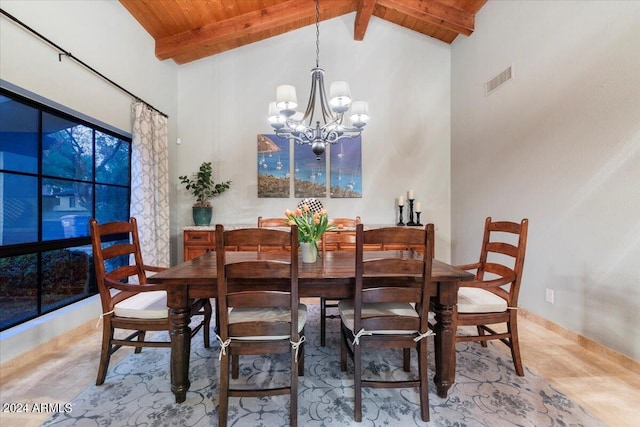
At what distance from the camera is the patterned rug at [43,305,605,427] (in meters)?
1.38

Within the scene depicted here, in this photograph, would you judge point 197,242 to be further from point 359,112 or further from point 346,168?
point 359,112

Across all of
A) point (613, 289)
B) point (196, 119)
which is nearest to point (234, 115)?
point (196, 119)

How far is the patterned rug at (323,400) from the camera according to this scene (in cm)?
138

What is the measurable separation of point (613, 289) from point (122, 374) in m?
3.57

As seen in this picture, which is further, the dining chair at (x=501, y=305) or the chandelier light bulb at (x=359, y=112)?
the chandelier light bulb at (x=359, y=112)

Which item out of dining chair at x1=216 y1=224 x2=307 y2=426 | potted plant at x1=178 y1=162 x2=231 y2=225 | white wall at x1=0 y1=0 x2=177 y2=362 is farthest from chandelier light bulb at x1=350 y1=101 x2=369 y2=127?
white wall at x1=0 y1=0 x2=177 y2=362

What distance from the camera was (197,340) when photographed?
7.39 feet

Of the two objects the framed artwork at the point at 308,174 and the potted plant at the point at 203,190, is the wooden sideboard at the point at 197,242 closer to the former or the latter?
the potted plant at the point at 203,190

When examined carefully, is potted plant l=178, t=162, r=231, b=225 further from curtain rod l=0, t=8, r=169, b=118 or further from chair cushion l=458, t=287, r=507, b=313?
chair cushion l=458, t=287, r=507, b=313

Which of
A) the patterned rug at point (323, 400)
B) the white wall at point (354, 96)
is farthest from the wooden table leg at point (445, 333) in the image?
the white wall at point (354, 96)

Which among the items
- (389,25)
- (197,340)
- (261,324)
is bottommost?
(197,340)

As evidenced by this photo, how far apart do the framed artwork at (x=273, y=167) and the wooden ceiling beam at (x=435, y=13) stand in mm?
2359

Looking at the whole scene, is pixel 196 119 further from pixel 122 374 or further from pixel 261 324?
pixel 261 324

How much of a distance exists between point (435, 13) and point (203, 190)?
13.0 feet
